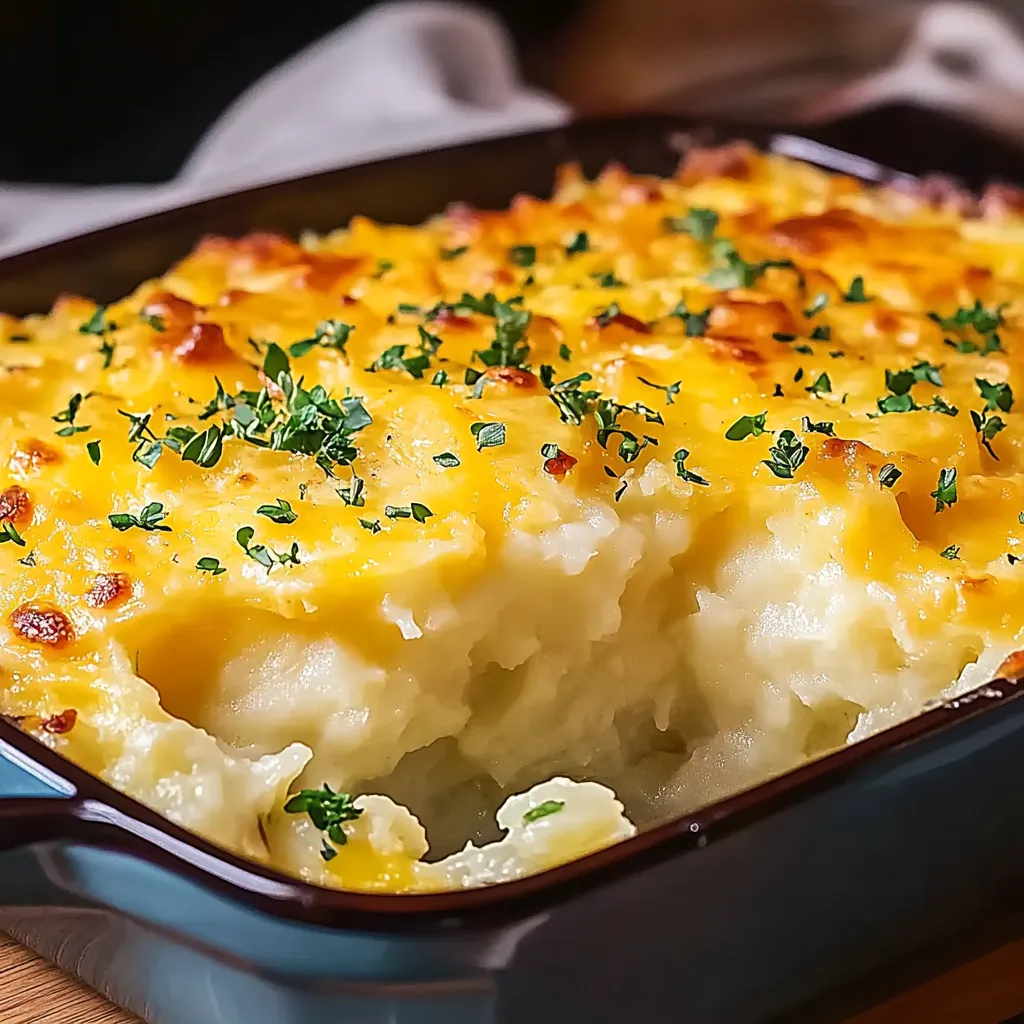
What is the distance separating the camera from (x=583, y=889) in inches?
47.1

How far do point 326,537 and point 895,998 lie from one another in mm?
720

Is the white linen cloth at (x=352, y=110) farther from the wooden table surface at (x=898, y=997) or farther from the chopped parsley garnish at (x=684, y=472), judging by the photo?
the wooden table surface at (x=898, y=997)

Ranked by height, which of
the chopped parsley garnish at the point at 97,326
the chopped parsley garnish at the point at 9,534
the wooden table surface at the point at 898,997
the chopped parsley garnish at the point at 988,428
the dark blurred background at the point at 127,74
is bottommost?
the dark blurred background at the point at 127,74

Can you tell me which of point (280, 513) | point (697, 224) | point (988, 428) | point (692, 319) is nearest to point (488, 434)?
point (280, 513)

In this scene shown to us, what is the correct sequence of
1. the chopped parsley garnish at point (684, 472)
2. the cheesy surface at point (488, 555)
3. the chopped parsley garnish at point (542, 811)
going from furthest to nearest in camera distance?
the chopped parsley garnish at point (684, 472) < the cheesy surface at point (488, 555) < the chopped parsley garnish at point (542, 811)

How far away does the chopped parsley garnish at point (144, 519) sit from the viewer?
164 centimetres

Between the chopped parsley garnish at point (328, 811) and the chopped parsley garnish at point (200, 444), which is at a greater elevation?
the chopped parsley garnish at point (200, 444)

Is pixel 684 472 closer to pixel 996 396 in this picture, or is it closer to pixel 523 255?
pixel 996 396

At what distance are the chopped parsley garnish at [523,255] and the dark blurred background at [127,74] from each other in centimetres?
221

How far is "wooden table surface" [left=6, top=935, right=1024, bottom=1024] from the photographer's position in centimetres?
147

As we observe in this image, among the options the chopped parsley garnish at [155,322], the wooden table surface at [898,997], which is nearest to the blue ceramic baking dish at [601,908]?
the wooden table surface at [898,997]

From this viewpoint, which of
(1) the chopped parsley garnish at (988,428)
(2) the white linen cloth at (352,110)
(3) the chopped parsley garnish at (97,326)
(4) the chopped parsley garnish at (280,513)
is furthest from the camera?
(2) the white linen cloth at (352,110)

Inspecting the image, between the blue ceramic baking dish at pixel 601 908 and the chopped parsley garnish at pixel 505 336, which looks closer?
the blue ceramic baking dish at pixel 601 908

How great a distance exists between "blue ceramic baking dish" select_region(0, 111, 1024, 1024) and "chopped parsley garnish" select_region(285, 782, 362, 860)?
0.55 feet
